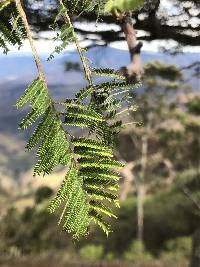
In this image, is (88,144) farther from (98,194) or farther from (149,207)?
(149,207)

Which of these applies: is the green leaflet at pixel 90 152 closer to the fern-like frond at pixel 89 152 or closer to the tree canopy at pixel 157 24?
the fern-like frond at pixel 89 152

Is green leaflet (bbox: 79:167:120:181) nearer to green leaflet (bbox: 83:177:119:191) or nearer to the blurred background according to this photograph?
green leaflet (bbox: 83:177:119:191)

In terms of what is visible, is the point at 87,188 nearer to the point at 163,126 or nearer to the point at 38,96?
the point at 38,96

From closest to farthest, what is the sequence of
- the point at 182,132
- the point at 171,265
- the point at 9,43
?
1. the point at 9,43
2. the point at 171,265
3. the point at 182,132

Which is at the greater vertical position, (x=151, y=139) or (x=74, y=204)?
(x=74, y=204)

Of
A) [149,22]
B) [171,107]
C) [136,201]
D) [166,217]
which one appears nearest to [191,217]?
[166,217]

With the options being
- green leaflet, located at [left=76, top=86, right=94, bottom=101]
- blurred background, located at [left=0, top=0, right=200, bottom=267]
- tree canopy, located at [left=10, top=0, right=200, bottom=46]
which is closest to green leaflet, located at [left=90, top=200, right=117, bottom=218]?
green leaflet, located at [left=76, top=86, right=94, bottom=101]

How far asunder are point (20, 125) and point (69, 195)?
0.10 meters

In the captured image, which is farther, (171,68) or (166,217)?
(166,217)

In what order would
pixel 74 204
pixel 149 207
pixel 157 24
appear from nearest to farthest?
pixel 74 204 → pixel 157 24 → pixel 149 207

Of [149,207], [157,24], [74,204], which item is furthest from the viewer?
[149,207]

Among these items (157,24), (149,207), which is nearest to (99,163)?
(157,24)

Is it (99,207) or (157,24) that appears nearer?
(99,207)

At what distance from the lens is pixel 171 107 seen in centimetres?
1805
